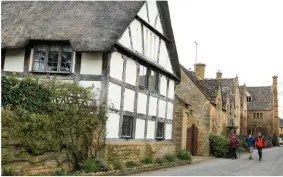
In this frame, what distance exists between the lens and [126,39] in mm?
14656

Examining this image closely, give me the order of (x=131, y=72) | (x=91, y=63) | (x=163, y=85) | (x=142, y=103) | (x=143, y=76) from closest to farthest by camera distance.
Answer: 1. (x=91, y=63)
2. (x=131, y=72)
3. (x=142, y=103)
4. (x=143, y=76)
5. (x=163, y=85)

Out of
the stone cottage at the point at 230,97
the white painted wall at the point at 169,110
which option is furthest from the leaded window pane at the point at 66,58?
the stone cottage at the point at 230,97

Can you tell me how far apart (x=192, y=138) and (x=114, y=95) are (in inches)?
552

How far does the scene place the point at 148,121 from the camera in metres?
16.9

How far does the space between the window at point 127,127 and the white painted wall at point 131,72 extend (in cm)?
152

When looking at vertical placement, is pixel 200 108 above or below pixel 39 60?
below

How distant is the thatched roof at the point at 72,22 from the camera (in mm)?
13094

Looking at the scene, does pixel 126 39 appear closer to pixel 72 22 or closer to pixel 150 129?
pixel 72 22

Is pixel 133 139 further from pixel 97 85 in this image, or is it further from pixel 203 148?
pixel 203 148

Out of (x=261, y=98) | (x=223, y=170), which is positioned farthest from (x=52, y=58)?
(x=261, y=98)

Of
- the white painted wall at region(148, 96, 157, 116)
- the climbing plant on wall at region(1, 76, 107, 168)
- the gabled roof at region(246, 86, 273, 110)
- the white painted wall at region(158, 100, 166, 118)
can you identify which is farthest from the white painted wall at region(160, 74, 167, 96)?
the gabled roof at region(246, 86, 273, 110)

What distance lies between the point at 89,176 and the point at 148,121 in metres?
6.41

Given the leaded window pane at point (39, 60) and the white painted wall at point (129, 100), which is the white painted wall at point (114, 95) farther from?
the leaded window pane at point (39, 60)

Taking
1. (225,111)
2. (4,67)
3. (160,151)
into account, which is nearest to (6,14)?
(4,67)
